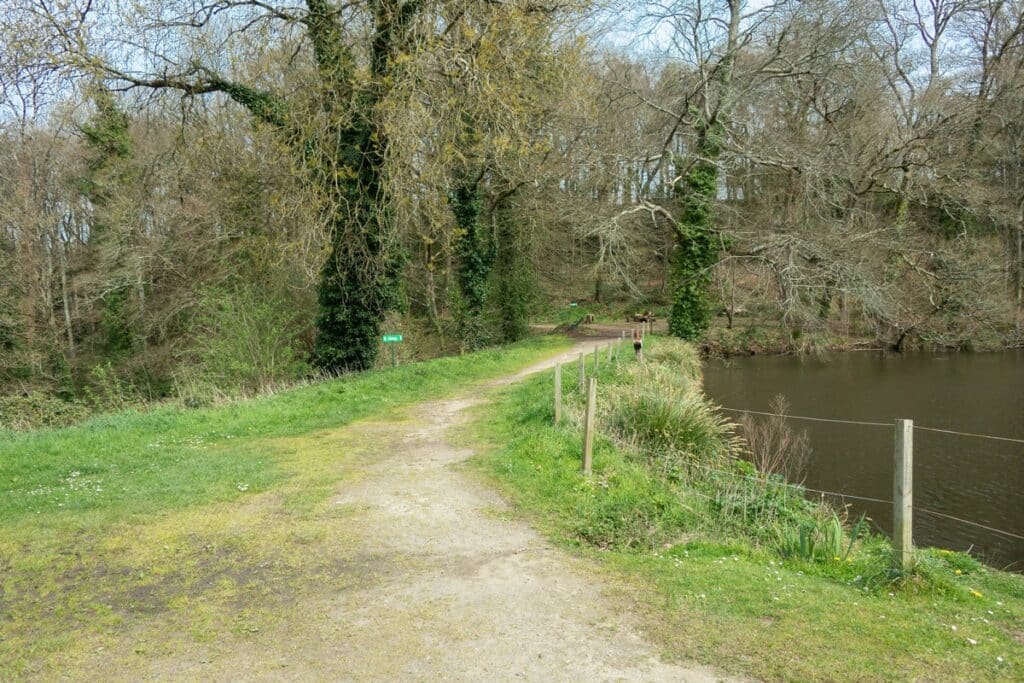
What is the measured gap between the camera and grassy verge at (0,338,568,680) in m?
4.56

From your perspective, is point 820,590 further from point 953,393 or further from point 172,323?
point 172,323

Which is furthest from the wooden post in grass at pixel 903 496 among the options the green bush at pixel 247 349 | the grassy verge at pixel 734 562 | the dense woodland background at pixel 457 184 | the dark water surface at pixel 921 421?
the green bush at pixel 247 349

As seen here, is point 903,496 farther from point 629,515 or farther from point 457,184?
point 457,184

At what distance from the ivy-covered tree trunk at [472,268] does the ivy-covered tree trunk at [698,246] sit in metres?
7.09

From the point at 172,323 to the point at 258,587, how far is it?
20.5 m

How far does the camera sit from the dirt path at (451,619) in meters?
4.04

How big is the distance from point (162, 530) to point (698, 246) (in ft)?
74.4

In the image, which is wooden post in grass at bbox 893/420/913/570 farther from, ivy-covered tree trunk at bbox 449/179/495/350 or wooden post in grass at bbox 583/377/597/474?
ivy-covered tree trunk at bbox 449/179/495/350

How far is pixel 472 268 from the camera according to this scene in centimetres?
2359


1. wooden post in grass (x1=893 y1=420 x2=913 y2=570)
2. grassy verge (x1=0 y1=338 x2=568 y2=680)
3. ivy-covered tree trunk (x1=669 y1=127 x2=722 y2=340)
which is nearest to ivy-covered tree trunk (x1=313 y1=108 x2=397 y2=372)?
grassy verge (x1=0 y1=338 x2=568 y2=680)

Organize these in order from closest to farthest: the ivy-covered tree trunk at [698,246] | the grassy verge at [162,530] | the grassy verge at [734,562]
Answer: the grassy verge at [734,562]
the grassy verge at [162,530]
the ivy-covered tree trunk at [698,246]

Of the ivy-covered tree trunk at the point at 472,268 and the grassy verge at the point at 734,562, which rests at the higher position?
the ivy-covered tree trunk at the point at 472,268

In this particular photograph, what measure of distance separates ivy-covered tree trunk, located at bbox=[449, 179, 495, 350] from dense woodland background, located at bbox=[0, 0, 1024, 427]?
0.31 feet

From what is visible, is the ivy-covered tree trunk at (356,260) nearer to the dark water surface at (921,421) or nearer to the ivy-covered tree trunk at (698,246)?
the dark water surface at (921,421)
